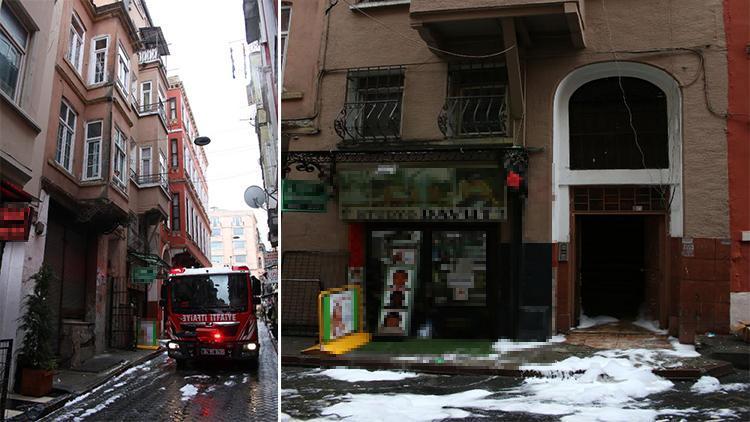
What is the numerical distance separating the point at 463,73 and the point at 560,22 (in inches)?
12.2

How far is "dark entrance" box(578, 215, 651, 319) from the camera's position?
5.63 ft

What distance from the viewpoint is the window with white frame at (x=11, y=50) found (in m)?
0.81

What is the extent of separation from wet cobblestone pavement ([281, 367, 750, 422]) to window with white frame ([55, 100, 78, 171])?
907mm

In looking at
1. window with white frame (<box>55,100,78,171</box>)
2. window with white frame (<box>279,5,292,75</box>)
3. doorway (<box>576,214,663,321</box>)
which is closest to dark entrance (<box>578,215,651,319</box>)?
doorway (<box>576,214,663,321</box>)

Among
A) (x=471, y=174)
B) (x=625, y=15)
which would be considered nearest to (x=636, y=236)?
(x=471, y=174)

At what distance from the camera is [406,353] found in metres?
1.81

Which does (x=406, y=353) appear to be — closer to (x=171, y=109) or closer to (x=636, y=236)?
(x=636, y=236)

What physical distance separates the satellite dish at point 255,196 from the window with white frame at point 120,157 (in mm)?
206

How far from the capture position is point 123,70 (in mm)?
966

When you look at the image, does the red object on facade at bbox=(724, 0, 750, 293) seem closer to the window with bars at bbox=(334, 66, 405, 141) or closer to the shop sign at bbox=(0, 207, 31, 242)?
the window with bars at bbox=(334, 66, 405, 141)

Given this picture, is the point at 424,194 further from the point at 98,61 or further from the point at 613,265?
the point at 98,61

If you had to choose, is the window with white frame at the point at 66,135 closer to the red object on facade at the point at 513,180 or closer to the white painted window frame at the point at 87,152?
the white painted window frame at the point at 87,152

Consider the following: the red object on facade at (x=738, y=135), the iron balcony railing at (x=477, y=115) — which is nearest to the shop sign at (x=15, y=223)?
the iron balcony railing at (x=477, y=115)

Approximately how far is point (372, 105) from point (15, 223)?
1.17 m
